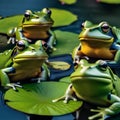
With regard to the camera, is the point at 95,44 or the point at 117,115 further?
the point at 95,44

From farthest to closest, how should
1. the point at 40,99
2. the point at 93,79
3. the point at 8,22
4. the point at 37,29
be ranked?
the point at 8,22 < the point at 37,29 < the point at 40,99 < the point at 93,79

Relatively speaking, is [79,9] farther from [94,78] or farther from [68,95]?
[94,78]

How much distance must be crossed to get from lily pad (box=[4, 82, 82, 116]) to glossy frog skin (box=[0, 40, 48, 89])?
0.09 meters

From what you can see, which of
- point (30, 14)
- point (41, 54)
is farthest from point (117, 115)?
point (30, 14)

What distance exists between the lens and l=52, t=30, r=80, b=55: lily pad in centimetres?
321

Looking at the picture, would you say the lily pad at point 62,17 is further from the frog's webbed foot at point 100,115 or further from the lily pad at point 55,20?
the frog's webbed foot at point 100,115

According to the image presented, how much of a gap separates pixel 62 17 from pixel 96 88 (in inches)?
68.3

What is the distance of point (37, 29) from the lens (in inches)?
128

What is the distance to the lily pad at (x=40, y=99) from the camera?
229 centimetres

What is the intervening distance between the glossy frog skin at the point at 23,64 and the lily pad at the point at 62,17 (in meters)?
1.13

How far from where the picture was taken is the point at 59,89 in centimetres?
251

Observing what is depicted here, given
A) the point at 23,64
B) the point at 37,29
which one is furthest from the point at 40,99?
the point at 37,29

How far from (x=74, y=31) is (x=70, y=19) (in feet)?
0.88

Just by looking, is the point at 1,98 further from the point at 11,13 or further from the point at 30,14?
the point at 11,13
